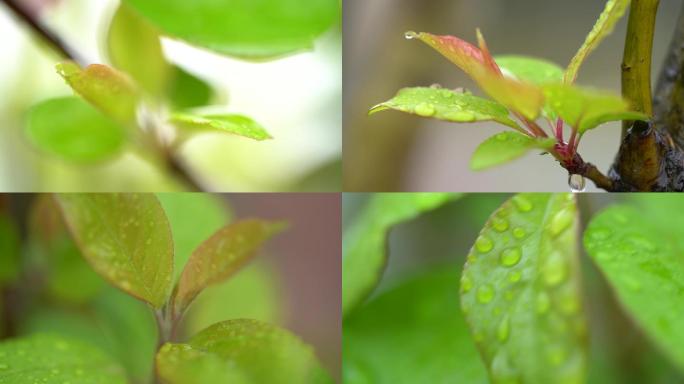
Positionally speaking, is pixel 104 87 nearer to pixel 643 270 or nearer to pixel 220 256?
pixel 220 256

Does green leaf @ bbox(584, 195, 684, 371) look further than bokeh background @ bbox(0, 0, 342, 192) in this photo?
No

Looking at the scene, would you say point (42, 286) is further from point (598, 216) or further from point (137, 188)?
point (598, 216)

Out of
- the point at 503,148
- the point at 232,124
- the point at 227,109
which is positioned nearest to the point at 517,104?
the point at 503,148

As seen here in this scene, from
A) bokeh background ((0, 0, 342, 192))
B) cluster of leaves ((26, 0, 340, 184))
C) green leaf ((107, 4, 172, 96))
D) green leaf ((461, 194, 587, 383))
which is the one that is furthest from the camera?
bokeh background ((0, 0, 342, 192))

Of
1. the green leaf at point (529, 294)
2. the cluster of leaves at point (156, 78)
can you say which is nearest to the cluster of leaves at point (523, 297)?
the green leaf at point (529, 294)

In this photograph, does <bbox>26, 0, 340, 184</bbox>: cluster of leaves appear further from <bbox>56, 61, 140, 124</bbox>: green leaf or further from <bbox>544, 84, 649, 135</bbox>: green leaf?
<bbox>544, 84, 649, 135</bbox>: green leaf

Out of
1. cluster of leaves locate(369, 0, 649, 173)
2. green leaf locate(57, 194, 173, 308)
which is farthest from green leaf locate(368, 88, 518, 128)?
green leaf locate(57, 194, 173, 308)

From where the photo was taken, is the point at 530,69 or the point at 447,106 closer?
the point at 447,106
